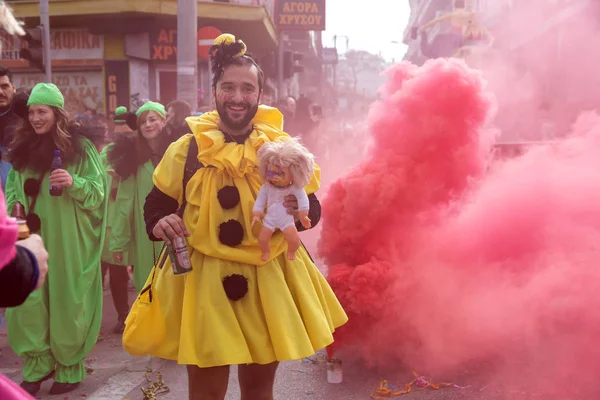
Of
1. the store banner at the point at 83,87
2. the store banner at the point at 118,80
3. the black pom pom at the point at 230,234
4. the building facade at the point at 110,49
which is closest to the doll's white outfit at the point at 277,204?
the black pom pom at the point at 230,234

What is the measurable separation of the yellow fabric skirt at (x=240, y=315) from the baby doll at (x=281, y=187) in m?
0.14

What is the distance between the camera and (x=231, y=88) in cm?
285

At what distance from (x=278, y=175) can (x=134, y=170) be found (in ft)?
11.2

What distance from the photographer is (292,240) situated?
2641 millimetres

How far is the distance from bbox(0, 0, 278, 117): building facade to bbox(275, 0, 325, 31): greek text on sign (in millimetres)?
4510

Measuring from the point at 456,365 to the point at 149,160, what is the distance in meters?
3.08

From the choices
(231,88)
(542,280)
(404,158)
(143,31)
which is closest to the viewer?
(231,88)

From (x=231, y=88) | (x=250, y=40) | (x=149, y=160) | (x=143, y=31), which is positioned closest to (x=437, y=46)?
(x=250, y=40)

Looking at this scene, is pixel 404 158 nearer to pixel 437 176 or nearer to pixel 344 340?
pixel 437 176

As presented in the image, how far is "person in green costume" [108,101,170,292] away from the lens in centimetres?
567

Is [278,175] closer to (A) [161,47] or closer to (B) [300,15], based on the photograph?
(A) [161,47]

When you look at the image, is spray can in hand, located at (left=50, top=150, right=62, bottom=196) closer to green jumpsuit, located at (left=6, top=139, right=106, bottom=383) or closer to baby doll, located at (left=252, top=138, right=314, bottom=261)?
green jumpsuit, located at (left=6, top=139, right=106, bottom=383)

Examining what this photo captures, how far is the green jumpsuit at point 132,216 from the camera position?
Result: 5.62m

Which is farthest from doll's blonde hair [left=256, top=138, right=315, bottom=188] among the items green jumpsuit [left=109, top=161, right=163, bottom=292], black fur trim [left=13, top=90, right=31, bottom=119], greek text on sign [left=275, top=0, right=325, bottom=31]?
greek text on sign [left=275, top=0, right=325, bottom=31]
